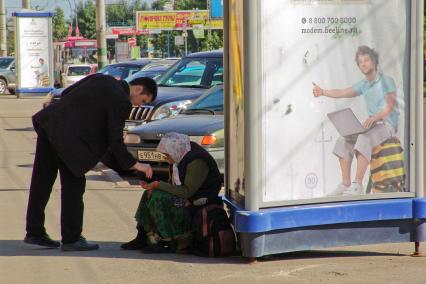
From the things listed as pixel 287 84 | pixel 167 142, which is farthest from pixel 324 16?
pixel 167 142

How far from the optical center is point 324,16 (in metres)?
7.48

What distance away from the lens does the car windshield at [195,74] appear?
16969 millimetres

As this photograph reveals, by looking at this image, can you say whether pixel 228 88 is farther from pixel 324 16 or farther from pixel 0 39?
pixel 0 39

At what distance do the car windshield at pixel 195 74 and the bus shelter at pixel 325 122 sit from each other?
357 inches

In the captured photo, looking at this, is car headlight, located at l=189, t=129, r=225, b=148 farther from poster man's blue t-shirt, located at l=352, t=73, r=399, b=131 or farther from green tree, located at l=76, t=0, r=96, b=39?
green tree, located at l=76, t=0, r=96, b=39

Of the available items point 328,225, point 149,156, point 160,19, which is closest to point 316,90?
point 328,225

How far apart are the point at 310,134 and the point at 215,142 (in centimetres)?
496

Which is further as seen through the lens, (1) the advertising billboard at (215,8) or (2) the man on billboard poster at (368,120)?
(1) the advertising billboard at (215,8)

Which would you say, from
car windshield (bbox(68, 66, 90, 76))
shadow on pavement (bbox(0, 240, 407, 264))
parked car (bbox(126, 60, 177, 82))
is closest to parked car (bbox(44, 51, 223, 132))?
parked car (bbox(126, 60, 177, 82))

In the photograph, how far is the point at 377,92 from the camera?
768cm

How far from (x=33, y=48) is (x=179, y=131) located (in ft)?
82.0

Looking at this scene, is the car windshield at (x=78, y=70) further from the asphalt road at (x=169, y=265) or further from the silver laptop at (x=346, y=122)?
the silver laptop at (x=346, y=122)

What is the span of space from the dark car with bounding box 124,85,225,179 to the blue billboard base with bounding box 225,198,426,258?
4533mm

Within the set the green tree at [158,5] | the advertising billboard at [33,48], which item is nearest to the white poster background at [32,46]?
the advertising billboard at [33,48]
